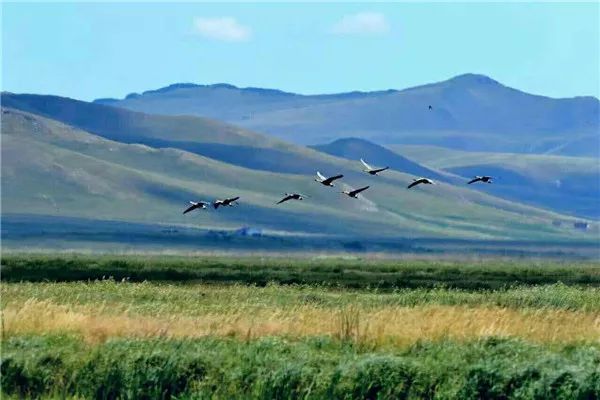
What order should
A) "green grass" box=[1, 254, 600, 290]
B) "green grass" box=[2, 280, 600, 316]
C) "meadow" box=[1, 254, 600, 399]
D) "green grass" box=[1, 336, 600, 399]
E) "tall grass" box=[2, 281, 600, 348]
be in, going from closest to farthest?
1. "green grass" box=[1, 336, 600, 399]
2. "meadow" box=[1, 254, 600, 399]
3. "tall grass" box=[2, 281, 600, 348]
4. "green grass" box=[2, 280, 600, 316]
5. "green grass" box=[1, 254, 600, 290]

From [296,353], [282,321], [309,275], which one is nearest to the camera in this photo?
[296,353]

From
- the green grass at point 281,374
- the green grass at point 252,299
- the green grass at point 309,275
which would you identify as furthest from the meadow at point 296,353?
the green grass at point 309,275

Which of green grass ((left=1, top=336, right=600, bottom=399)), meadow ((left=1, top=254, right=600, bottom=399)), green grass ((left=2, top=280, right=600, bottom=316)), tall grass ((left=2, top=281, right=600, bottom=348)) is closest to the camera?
green grass ((left=1, top=336, right=600, bottom=399))

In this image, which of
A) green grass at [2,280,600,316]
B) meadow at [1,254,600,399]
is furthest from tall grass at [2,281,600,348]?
green grass at [2,280,600,316]

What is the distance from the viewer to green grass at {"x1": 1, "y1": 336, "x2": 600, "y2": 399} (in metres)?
28.0

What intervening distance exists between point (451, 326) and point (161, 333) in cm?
661

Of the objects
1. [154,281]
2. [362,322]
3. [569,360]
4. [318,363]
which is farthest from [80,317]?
[154,281]

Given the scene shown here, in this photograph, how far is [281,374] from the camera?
28250 mm

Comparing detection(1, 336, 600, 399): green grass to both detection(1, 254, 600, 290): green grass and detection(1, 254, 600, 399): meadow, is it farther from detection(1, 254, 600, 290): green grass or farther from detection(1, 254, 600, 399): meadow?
detection(1, 254, 600, 290): green grass

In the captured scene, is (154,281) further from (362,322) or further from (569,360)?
(569,360)

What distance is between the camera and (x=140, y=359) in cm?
2902

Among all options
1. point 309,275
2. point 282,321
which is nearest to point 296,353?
point 282,321

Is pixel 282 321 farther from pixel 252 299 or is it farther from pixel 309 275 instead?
pixel 309 275

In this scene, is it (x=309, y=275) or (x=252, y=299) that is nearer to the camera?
(x=252, y=299)
